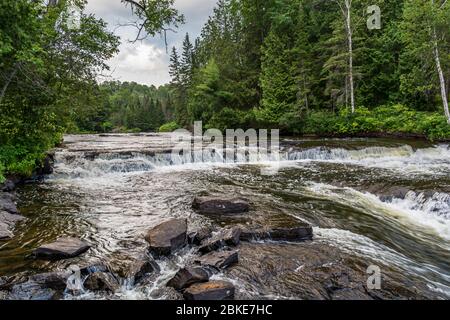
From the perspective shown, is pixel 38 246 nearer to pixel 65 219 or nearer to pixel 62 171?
pixel 65 219

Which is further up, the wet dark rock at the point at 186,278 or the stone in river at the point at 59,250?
the stone in river at the point at 59,250

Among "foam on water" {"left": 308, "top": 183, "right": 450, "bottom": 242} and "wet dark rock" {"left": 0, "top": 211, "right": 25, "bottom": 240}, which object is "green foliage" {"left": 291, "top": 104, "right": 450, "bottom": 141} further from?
"wet dark rock" {"left": 0, "top": 211, "right": 25, "bottom": 240}

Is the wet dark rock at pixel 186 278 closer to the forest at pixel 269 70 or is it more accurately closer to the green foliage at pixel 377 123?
the forest at pixel 269 70

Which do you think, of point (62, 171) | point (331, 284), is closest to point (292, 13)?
point (62, 171)

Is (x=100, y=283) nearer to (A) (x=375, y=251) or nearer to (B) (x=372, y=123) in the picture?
(A) (x=375, y=251)

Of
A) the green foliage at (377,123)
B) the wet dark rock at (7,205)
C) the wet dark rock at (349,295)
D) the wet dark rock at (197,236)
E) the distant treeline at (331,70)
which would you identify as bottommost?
the wet dark rock at (349,295)

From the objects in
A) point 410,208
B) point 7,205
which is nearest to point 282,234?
point 410,208

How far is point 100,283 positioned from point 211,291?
1.71 meters

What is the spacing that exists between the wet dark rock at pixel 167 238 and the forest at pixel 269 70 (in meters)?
4.86

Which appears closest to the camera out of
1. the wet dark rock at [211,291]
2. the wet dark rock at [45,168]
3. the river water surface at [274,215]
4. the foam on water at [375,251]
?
the wet dark rock at [211,291]

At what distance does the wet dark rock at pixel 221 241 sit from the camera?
5566mm

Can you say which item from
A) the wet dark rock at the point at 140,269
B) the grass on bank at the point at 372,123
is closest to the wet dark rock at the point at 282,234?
the wet dark rock at the point at 140,269

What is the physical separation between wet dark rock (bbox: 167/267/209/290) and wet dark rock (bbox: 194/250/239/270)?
1.35 ft

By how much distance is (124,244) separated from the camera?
595 cm
